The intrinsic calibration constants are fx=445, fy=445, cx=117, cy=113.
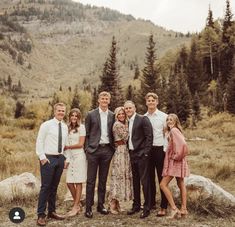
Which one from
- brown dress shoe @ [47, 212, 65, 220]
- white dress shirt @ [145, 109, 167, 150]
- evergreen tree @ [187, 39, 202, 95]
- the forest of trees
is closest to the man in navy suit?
white dress shirt @ [145, 109, 167, 150]

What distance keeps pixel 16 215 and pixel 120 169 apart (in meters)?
2.06

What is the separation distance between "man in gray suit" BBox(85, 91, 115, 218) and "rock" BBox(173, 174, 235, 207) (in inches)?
70.8

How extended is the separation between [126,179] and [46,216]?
5.32ft

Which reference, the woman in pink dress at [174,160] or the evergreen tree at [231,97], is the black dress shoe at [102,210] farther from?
the evergreen tree at [231,97]

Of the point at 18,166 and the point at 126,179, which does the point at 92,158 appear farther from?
the point at 18,166

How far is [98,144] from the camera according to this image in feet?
26.6

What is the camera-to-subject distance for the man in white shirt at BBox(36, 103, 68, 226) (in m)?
7.62

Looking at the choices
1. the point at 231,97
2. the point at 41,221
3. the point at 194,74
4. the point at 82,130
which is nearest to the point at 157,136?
the point at 82,130

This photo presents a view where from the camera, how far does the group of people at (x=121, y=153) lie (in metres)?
7.94

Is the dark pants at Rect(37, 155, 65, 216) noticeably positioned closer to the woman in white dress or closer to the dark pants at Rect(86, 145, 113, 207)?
the woman in white dress

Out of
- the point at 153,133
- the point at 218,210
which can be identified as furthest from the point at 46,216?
the point at 218,210

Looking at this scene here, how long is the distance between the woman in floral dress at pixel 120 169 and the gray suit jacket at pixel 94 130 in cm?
10

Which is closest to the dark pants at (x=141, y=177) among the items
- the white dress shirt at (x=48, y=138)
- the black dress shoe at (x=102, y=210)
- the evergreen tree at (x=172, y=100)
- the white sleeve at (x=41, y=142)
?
the black dress shoe at (x=102, y=210)

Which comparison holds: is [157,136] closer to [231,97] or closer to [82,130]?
[82,130]
